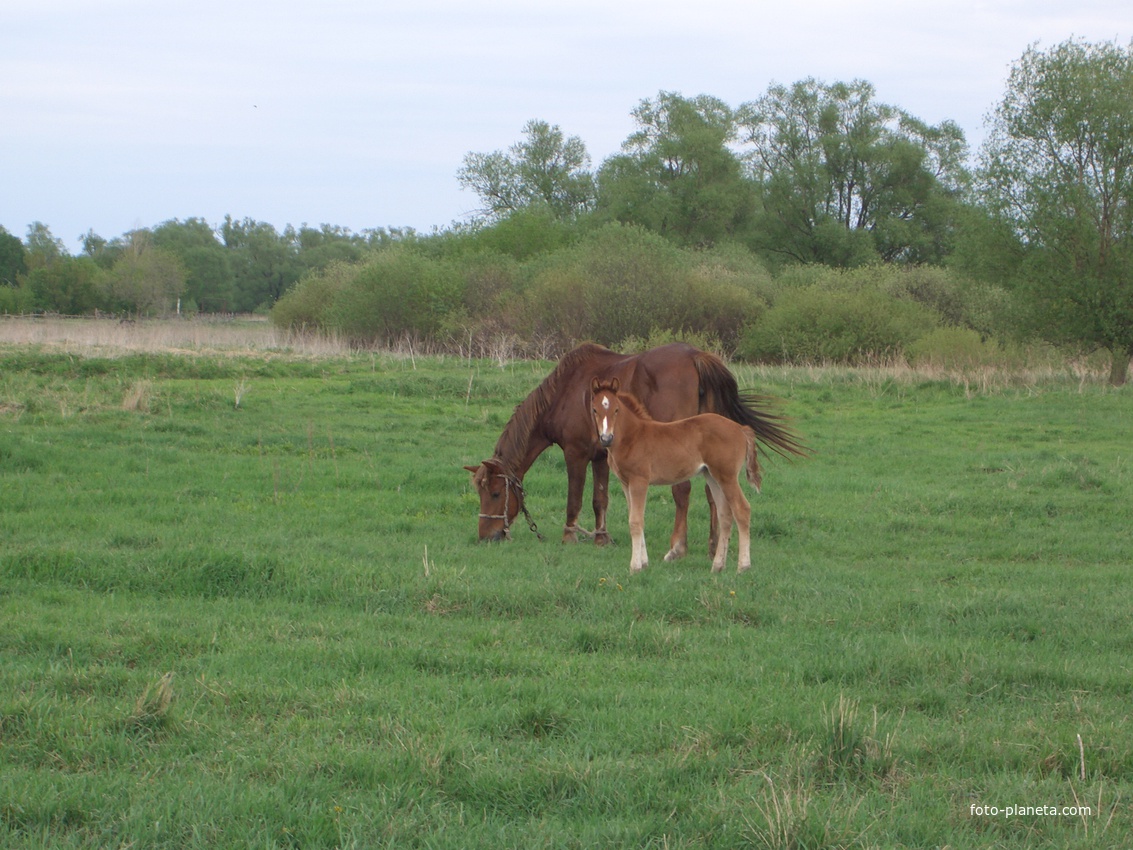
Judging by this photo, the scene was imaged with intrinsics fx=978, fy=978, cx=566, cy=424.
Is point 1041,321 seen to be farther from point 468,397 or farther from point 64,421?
point 64,421

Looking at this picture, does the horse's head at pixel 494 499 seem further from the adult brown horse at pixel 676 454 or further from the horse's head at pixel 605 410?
the horse's head at pixel 605 410

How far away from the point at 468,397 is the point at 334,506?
9.65 m

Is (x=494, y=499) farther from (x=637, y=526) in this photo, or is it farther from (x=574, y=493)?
(x=637, y=526)

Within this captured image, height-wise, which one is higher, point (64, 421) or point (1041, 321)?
point (1041, 321)

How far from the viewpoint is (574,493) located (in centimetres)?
1006

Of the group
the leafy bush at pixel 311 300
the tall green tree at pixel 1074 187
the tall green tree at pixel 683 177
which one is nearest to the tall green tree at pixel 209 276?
the leafy bush at pixel 311 300

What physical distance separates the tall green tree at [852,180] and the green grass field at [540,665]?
4767 centimetres

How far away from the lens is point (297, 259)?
10050 centimetres

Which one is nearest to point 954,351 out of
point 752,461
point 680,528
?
point 752,461

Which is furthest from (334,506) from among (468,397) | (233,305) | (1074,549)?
(233,305)

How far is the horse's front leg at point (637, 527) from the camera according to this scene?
27.3ft

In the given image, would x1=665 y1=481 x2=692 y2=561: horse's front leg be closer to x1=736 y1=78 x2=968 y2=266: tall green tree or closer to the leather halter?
the leather halter

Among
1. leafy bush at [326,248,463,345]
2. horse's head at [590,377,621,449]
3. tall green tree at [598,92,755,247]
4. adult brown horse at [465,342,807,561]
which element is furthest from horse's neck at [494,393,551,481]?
tall green tree at [598,92,755,247]

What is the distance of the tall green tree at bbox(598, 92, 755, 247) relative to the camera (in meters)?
58.9
